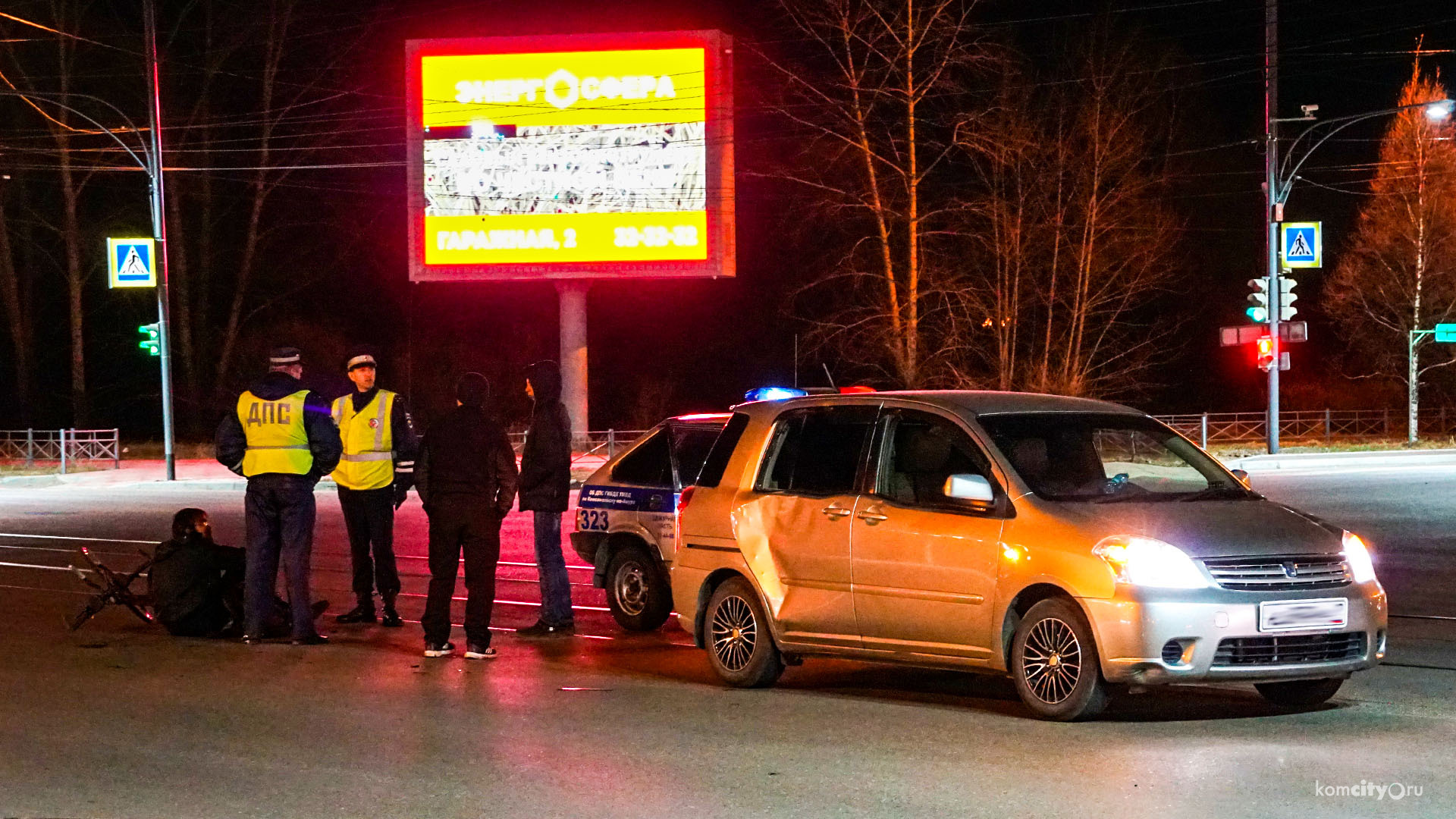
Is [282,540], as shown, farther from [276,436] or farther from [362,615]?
[362,615]

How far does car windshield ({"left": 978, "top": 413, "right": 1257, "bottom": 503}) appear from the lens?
8.30 meters

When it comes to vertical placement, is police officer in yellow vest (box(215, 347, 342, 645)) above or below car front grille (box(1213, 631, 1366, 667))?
above

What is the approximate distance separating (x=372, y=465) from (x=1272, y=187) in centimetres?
2968

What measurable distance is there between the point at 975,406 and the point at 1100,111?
A: 34354 millimetres

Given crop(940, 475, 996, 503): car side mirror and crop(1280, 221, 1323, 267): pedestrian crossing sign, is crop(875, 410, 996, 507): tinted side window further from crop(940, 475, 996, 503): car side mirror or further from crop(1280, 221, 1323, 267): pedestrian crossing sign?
crop(1280, 221, 1323, 267): pedestrian crossing sign

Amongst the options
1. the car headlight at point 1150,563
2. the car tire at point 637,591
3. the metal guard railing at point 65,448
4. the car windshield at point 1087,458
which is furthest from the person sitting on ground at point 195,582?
the metal guard railing at point 65,448

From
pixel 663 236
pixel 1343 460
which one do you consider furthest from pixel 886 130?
pixel 1343 460

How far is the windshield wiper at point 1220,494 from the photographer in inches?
328

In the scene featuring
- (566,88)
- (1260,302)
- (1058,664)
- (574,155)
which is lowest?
(1058,664)

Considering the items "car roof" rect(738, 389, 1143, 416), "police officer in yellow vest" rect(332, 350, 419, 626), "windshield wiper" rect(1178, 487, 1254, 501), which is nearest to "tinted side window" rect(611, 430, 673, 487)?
"police officer in yellow vest" rect(332, 350, 419, 626)

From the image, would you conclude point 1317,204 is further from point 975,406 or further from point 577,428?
point 975,406

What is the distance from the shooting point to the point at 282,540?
11.0m

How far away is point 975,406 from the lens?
8.66m

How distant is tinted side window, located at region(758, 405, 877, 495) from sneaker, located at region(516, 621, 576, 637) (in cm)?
282
